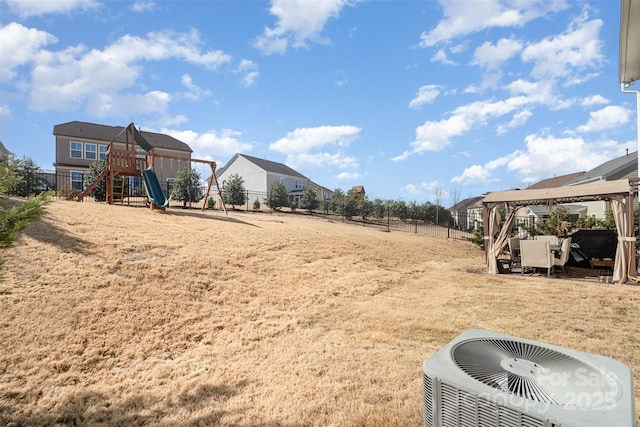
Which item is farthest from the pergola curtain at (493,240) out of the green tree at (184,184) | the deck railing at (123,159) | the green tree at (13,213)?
the green tree at (184,184)

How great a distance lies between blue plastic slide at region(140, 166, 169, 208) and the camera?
1266 centimetres

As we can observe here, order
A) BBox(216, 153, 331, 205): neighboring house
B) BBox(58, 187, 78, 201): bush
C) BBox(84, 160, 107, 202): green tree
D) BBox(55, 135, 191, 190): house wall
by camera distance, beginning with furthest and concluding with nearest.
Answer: BBox(216, 153, 331, 205): neighboring house → BBox(55, 135, 191, 190): house wall → BBox(84, 160, 107, 202): green tree → BBox(58, 187, 78, 201): bush

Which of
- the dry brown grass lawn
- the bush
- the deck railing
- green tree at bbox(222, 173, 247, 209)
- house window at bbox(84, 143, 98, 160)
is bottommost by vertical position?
the dry brown grass lawn

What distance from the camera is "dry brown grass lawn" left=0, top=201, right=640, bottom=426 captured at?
10.00 feet

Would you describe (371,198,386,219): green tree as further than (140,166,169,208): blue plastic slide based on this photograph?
Yes

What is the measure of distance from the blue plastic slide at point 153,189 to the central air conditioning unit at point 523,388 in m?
12.6

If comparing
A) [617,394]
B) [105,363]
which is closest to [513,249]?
[617,394]

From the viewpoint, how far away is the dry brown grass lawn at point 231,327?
3.05 m

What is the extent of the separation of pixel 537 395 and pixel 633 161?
23172mm

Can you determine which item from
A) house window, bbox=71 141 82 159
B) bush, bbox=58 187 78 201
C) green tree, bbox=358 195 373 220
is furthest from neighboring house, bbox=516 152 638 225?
house window, bbox=71 141 82 159

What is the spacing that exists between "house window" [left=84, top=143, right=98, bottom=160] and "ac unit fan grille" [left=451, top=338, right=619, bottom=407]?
32.4 m

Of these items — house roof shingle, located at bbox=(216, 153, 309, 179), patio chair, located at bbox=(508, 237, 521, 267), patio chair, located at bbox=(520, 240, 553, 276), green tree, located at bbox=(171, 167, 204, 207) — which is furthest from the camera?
house roof shingle, located at bbox=(216, 153, 309, 179)

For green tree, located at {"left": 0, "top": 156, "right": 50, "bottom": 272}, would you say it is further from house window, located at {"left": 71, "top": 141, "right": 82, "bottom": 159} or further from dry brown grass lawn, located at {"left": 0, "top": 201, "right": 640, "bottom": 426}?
house window, located at {"left": 71, "top": 141, "right": 82, "bottom": 159}

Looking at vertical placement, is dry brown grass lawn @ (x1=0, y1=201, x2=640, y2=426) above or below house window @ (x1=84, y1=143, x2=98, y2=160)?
below
